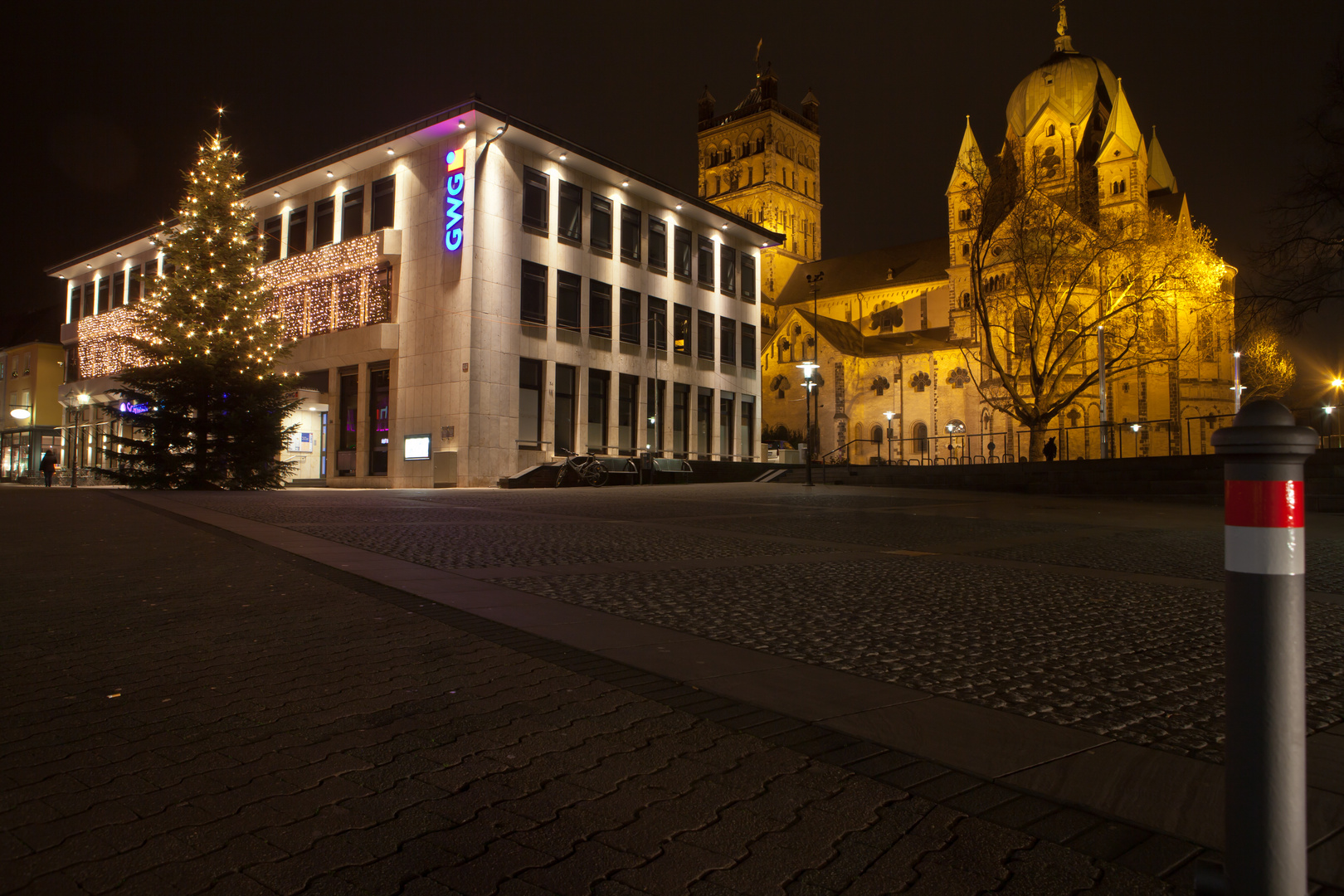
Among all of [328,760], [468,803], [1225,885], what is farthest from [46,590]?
[1225,885]

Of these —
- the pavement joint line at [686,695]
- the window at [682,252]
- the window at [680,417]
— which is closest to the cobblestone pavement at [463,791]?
the pavement joint line at [686,695]

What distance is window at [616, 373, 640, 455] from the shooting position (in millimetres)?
39500

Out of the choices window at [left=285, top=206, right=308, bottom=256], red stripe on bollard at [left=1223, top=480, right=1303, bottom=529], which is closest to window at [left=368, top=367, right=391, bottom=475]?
window at [left=285, top=206, right=308, bottom=256]

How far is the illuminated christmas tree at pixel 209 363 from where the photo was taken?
24.9 m

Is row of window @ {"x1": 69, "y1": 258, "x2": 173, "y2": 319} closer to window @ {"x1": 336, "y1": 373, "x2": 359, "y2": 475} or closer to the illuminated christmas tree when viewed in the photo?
window @ {"x1": 336, "y1": 373, "x2": 359, "y2": 475}

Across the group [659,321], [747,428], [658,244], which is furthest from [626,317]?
[747,428]

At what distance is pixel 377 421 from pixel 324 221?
10368 millimetres

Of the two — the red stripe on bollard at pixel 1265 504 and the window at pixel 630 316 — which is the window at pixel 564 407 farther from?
the red stripe on bollard at pixel 1265 504

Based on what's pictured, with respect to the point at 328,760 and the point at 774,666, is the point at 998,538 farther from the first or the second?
the point at 328,760

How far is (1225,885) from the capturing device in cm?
171

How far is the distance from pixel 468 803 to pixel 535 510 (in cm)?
1406

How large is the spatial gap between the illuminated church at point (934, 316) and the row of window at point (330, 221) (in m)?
25.1

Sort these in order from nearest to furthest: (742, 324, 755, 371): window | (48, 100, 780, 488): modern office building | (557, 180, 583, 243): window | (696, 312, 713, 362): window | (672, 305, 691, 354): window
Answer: (48, 100, 780, 488): modern office building
(557, 180, 583, 243): window
(672, 305, 691, 354): window
(696, 312, 713, 362): window
(742, 324, 755, 371): window

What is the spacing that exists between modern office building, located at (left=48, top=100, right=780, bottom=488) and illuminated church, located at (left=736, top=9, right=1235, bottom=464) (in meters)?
12.4
